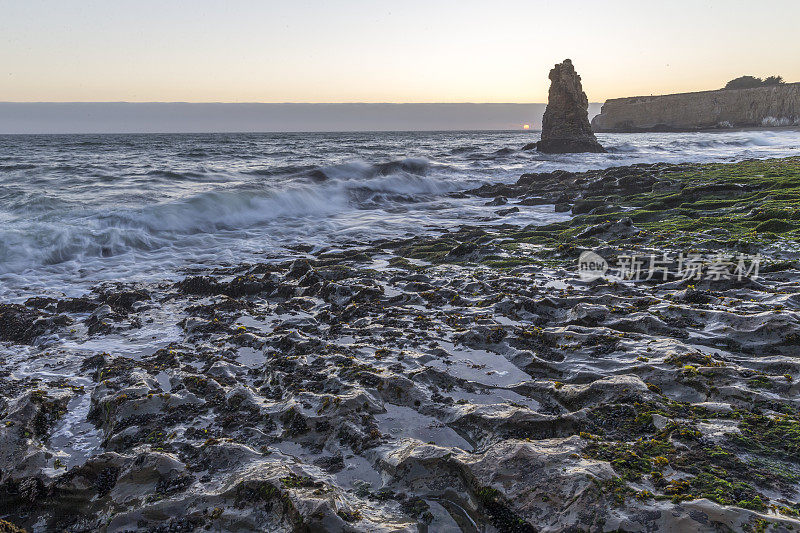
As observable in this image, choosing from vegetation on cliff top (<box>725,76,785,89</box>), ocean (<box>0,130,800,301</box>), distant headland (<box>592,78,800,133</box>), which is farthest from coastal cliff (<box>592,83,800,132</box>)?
ocean (<box>0,130,800,301</box>)

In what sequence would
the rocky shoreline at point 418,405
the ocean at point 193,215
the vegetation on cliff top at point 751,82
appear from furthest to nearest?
the vegetation on cliff top at point 751,82 < the ocean at point 193,215 < the rocky shoreline at point 418,405

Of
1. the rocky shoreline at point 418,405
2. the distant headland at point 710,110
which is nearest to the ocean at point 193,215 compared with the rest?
the rocky shoreline at point 418,405

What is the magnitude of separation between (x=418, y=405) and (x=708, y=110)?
108219mm

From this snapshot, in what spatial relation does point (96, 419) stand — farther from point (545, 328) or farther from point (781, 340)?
point (781, 340)

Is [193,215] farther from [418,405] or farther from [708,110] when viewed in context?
[708,110]

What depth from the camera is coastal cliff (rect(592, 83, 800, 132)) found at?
264 ft

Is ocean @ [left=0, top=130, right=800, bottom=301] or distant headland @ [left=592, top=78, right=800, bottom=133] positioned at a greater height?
distant headland @ [left=592, top=78, right=800, bottom=133]

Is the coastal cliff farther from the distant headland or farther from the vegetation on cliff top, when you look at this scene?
the vegetation on cliff top

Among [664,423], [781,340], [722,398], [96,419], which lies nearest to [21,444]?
[96,419]

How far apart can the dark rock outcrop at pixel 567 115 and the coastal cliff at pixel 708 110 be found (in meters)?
60.6

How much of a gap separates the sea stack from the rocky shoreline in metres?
38.6

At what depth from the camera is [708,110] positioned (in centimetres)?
8919

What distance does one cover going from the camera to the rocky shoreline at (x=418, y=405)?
2715mm

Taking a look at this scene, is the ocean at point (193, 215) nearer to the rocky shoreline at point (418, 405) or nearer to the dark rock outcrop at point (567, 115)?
the rocky shoreline at point (418, 405)
